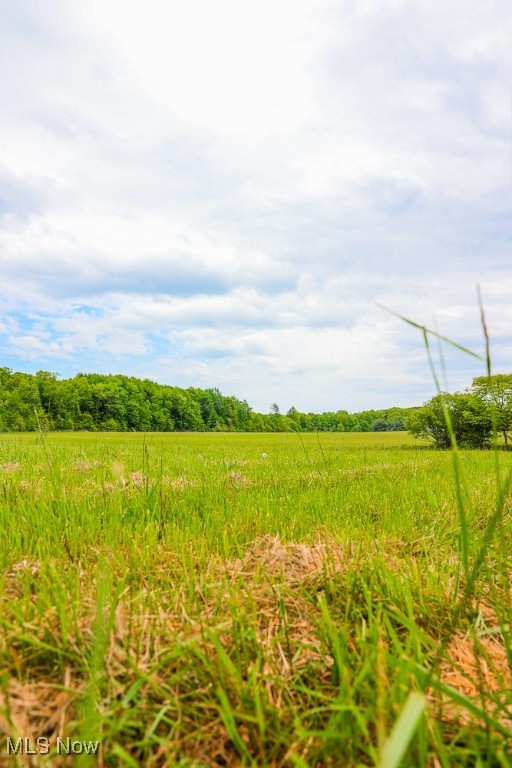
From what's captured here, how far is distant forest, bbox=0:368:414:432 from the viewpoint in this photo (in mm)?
92750

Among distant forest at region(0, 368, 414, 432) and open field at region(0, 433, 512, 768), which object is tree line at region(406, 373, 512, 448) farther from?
distant forest at region(0, 368, 414, 432)

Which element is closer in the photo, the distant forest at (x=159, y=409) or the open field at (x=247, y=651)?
the open field at (x=247, y=651)

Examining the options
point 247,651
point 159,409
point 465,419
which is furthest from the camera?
point 159,409

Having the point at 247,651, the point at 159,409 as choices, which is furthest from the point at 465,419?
the point at 159,409

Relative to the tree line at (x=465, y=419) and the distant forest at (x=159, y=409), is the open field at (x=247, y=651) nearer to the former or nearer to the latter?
the tree line at (x=465, y=419)

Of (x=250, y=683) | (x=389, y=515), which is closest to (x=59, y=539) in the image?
(x=250, y=683)

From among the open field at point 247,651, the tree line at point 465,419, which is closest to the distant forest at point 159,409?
the tree line at point 465,419

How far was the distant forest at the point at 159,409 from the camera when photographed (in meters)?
92.8

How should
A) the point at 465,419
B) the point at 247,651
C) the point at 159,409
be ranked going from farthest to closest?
1. the point at 159,409
2. the point at 465,419
3. the point at 247,651

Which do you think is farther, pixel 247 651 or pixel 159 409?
pixel 159 409

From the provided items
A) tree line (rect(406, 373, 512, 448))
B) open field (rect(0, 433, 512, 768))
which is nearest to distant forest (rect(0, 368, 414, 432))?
tree line (rect(406, 373, 512, 448))

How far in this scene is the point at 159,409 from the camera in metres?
134

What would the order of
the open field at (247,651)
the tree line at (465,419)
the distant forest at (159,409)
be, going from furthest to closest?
1. the distant forest at (159,409)
2. the tree line at (465,419)
3. the open field at (247,651)

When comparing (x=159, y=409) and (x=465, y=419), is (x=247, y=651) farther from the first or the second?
(x=159, y=409)
